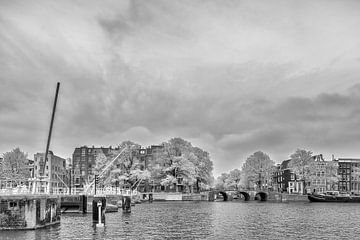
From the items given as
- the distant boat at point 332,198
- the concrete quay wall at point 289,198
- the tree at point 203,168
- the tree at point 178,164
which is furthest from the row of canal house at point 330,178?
the tree at point 178,164

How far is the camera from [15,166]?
128 metres

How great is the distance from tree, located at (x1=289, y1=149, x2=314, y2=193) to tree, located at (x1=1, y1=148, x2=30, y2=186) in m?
93.7

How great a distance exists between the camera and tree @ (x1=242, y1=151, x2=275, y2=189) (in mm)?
167625

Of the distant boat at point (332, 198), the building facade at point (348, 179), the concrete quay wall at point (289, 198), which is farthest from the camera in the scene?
the building facade at point (348, 179)

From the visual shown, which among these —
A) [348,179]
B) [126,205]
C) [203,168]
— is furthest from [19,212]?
[348,179]

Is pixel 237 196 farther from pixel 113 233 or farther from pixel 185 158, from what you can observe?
pixel 113 233

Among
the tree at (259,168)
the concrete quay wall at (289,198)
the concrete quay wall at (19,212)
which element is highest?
the tree at (259,168)

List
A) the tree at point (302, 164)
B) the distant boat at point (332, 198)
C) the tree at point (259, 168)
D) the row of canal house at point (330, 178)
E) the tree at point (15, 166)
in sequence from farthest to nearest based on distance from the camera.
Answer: the tree at point (259, 168) → the row of canal house at point (330, 178) → the tree at point (302, 164) → the distant boat at point (332, 198) → the tree at point (15, 166)

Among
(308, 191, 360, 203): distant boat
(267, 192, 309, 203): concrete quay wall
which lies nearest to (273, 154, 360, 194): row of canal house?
(267, 192, 309, 203): concrete quay wall

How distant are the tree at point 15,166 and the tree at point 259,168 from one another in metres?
83.7

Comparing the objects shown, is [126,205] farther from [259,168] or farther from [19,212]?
[259,168]

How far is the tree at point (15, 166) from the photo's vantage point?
123m

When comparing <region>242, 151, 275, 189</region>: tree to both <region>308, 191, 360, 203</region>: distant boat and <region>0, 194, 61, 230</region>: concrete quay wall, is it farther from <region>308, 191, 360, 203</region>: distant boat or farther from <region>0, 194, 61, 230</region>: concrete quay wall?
<region>0, 194, 61, 230</region>: concrete quay wall

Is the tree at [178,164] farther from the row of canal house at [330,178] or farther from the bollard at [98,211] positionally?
the bollard at [98,211]
